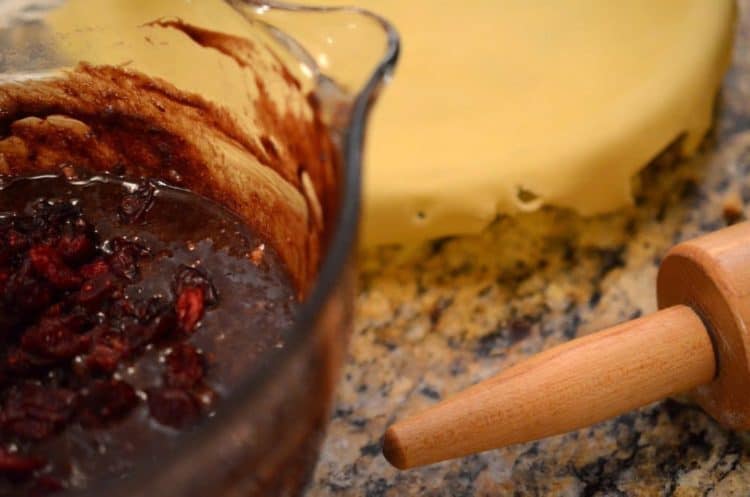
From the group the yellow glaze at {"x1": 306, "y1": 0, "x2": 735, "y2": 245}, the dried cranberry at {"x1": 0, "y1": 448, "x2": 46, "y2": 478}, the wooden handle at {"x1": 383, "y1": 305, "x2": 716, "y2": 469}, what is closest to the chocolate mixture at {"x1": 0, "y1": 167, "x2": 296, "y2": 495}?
the dried cranberry at {"x1": 0, "y1": 448, "x2": 46, "y2": 478}

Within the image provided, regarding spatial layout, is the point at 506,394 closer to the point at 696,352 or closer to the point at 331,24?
the point at 696,352

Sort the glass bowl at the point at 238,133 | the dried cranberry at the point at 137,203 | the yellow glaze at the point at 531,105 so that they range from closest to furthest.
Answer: the glass bowl at the point at 238,133
the dried cranberry at the point at 137,203
the yellow glaze at the point at 531,105

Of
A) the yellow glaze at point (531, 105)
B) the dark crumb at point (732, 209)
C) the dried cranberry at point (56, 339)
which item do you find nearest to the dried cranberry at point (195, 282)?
the dried cranberry at point (56, 339)

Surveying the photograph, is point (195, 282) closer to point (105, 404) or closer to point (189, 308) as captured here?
point (189, 308)

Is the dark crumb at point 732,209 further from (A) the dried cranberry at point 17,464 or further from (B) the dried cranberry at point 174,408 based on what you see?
(A) the dried cranberry at point 17,464

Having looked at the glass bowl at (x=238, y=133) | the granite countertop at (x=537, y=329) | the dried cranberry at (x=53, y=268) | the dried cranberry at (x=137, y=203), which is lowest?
the granite countertop at (x=537, y=329)

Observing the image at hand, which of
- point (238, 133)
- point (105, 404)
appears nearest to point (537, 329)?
point (238, 133)

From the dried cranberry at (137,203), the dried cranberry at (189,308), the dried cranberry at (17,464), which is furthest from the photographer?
the dried cranberry at (137,203)
